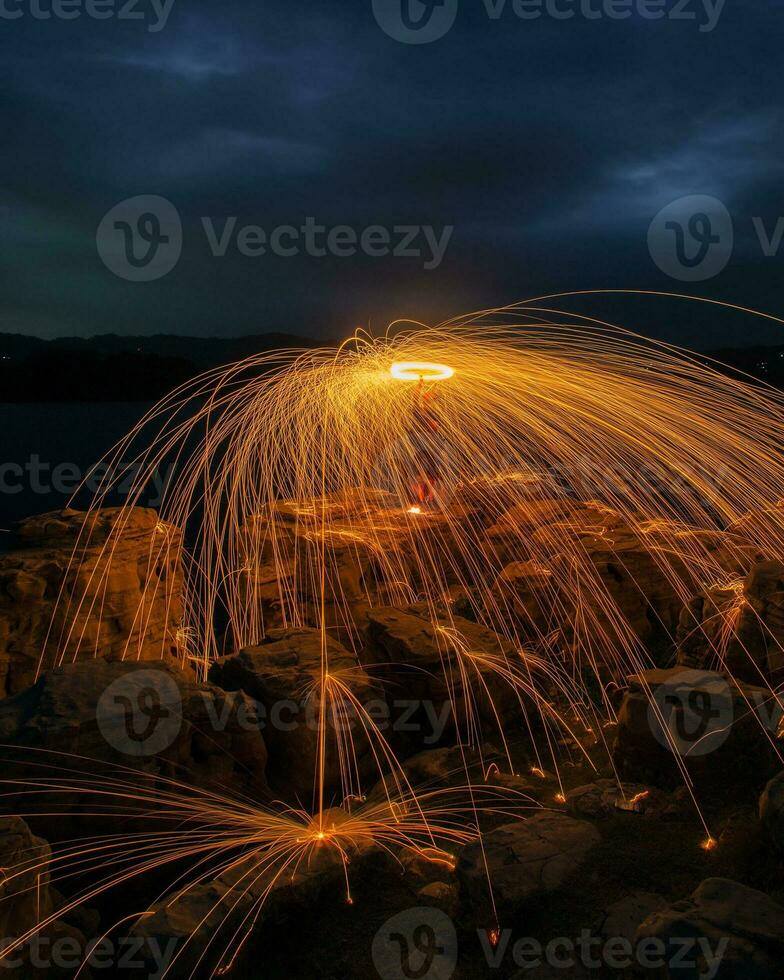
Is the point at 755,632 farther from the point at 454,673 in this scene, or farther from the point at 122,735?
the point at 122,735

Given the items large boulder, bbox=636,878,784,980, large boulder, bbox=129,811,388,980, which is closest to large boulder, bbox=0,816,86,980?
large boulder, bbox=129,811,388,980

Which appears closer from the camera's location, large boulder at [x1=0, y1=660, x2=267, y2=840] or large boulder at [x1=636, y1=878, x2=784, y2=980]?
large boulder at [x1=636, y1=878, x2=784, y2=980]

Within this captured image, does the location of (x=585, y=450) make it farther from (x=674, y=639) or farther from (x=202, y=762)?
(x=202, y=762)

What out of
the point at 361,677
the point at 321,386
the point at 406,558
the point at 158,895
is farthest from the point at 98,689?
the point at 406,558

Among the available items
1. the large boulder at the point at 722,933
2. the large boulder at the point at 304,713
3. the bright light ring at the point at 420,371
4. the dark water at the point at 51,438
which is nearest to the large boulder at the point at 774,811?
the large boulder at the point at 722,933

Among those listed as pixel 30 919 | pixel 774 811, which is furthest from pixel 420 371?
pixel 30 919

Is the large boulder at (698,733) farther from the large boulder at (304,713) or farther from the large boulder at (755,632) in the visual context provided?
the large boulder at (304,713)

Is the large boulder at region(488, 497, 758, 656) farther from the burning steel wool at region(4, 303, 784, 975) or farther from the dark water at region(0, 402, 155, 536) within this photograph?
the dark water at region(0, 402, 155, 536)
